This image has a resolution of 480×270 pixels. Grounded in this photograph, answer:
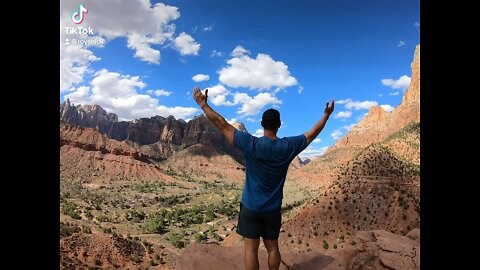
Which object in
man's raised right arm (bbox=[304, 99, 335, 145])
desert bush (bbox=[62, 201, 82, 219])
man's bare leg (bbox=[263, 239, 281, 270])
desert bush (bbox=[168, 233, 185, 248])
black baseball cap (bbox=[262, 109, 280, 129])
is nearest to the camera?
black baseball cap (bbox=[262, 109, 280, 129])

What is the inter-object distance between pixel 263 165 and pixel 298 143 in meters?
0.47

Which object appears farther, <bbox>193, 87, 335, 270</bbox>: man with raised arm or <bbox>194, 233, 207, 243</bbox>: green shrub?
<bbox>194, 233, 207, 243</bbox>: green shrub

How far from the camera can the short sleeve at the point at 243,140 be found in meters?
3.50

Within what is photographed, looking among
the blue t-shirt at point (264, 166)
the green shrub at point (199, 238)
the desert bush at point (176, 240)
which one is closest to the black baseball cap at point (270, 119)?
the blue t-shirt at point (264, 166)

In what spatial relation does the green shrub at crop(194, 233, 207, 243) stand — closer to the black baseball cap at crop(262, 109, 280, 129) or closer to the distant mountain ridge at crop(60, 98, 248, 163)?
the black baseball cap at crop(262, 109, 280, 129)

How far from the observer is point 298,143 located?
3.62 m

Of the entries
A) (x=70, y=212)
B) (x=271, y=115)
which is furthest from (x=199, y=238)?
(x=271, y=115)

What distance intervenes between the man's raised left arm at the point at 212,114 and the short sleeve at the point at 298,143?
661mm

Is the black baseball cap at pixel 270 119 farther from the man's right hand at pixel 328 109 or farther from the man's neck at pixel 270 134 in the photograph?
the man's right hand at pixel 328 109

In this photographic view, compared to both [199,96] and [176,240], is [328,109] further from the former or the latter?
[176,240]

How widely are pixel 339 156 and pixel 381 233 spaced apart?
88.7 metres

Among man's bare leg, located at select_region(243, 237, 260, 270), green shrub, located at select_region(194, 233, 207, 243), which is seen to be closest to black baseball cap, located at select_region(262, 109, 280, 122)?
man's bare leg, located at select_region(243, 237, 260, 270)

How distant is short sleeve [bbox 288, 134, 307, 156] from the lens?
11.8 ft
